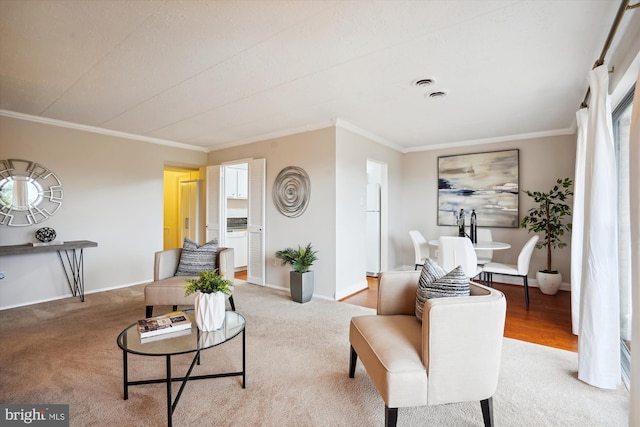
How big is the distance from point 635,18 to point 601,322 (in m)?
1.88

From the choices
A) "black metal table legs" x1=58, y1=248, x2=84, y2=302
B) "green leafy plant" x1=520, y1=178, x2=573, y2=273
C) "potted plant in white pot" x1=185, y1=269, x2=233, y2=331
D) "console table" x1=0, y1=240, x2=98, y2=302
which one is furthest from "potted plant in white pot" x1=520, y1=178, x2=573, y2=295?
"black metal table legs" x1=58, y1=248, x2=84, y2=302

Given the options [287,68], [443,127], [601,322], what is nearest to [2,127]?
[287,68]

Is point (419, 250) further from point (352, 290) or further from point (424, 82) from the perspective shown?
point (424, 82)

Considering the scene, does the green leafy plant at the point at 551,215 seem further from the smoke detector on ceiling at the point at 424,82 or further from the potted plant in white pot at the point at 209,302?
the potted plant in white pot at the point at 209,302

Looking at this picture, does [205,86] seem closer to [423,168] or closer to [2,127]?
[2,127]

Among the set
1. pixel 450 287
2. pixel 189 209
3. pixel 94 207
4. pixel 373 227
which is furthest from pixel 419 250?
pixel 94 207

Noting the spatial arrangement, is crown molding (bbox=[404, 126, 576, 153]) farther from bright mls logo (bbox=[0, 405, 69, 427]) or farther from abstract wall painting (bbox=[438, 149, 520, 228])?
bright mls logo (bbox=[0, 405, 69, 427])

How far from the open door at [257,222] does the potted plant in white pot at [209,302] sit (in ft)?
8.93

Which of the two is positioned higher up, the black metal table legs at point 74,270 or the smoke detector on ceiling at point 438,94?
the smoke detector on ceiling at point 438,94

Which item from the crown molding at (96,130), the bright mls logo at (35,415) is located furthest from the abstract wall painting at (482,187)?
the bright mls logo at (35,415)

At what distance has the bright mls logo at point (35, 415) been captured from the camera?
1.77 m

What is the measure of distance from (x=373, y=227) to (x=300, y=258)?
188cm

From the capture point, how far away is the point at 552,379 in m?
2.21

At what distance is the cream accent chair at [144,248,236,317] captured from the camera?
3.14 meters
